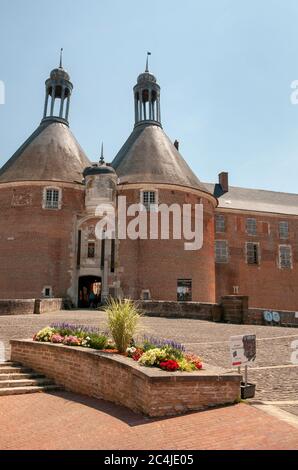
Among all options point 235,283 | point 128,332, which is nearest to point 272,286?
point 235,283

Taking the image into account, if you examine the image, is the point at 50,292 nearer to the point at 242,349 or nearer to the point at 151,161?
the point at 151,161

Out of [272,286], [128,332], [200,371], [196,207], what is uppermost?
[196,207]

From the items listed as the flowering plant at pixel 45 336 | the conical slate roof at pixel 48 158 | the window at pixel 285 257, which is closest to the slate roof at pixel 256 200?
the window at pixel 285 257

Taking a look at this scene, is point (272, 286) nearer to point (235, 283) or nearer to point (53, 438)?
point (235, 283)

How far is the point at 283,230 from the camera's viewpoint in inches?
1441

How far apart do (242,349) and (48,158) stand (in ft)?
80.0

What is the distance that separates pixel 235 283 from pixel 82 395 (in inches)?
1103

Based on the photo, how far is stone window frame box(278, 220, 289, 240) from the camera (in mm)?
36406

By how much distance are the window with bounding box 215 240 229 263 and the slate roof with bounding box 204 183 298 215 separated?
3.38 meters

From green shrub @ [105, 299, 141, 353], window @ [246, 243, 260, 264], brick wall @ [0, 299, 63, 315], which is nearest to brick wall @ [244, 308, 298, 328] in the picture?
brick wall @ [0, 299, 63, 315]

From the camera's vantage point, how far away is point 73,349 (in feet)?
25.2
